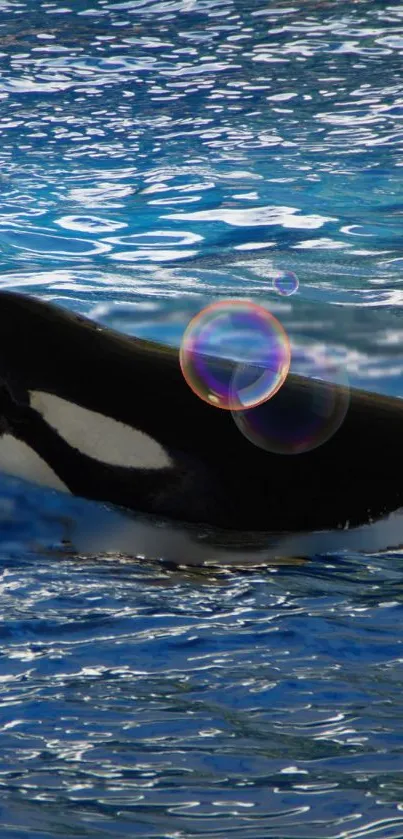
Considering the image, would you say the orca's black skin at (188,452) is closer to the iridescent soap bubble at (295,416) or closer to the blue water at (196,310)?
the iridescent soap bubble at (295,416)

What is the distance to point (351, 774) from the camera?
8.81 feet

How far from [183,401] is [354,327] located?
3.66 m

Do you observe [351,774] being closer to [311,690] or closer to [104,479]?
[311,690]

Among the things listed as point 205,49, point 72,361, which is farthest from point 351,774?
point 205,49

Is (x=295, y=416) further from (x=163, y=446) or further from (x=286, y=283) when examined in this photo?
(x=286, y=283)

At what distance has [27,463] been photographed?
4.20 metres

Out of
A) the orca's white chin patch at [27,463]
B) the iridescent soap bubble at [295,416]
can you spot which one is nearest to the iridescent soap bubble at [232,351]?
the iridescent soap bubble at [295,416]

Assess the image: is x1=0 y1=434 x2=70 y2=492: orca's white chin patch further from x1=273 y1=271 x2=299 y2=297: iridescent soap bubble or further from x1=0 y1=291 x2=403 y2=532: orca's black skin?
x1=273 y1=271 x2=299 y2=297: iridescent soap bubble

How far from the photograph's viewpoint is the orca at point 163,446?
3.99m

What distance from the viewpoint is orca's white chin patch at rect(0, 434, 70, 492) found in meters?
4.16

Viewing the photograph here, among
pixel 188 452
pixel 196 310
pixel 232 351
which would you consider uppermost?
pixel 196 310

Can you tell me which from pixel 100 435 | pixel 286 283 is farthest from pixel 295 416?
pixel 286 283

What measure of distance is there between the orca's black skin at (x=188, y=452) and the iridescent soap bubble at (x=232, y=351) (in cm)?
6

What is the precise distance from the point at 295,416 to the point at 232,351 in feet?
10.2
